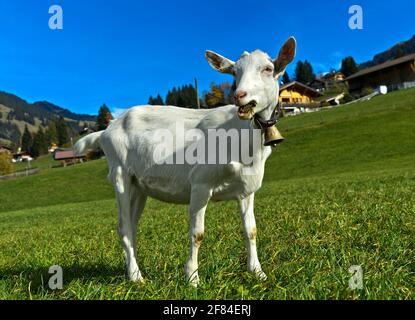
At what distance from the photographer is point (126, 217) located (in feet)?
19.6

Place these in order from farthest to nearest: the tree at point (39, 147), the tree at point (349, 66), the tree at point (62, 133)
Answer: the tree at point (62, 133)
the tree at point (39, 147)
the tree at point (349, 66)

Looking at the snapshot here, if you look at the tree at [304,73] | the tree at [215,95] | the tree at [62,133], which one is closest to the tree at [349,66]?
the tree at [304,73]

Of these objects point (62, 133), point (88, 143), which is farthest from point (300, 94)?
point (88, 143)

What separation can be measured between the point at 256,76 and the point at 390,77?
417 ft

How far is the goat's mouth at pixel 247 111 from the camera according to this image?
465 centimetres

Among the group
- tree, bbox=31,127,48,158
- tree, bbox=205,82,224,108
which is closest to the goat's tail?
tree, bbox=205,82,224,108

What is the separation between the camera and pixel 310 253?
6.38 metres

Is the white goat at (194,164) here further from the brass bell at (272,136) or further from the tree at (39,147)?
the tree at (39,147)

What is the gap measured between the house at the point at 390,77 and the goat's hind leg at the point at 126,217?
11521cm

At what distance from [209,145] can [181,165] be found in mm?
494

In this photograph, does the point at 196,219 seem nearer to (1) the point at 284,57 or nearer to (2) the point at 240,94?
(2) the point at 240,94

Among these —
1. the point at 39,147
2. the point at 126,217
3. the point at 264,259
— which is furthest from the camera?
the point at 39,147

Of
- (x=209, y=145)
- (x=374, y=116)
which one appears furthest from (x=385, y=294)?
(x=374, y=116)
